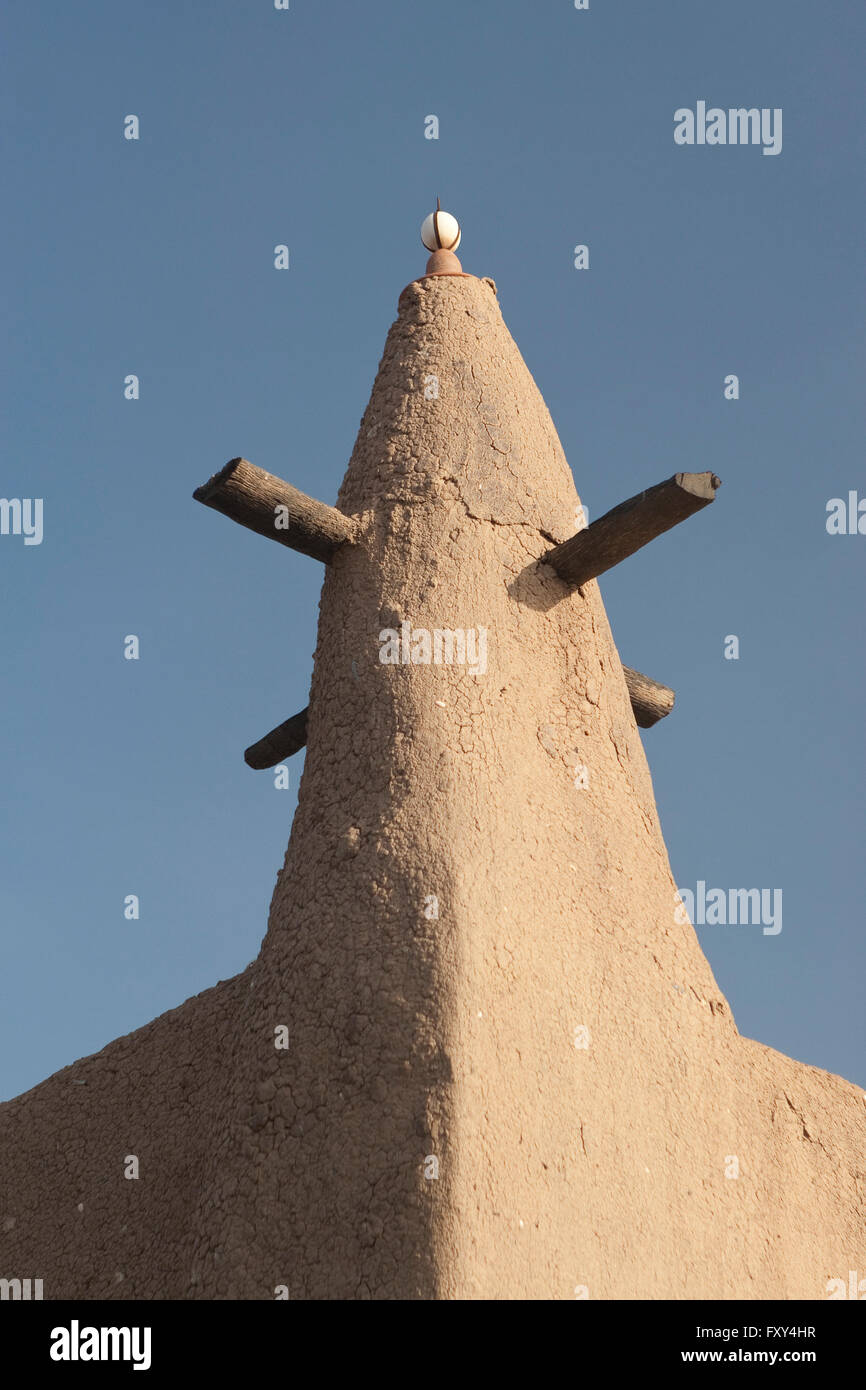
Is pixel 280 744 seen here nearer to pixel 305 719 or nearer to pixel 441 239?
pixel 305 719

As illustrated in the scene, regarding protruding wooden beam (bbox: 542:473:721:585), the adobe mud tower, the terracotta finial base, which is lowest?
the adobe mud tower

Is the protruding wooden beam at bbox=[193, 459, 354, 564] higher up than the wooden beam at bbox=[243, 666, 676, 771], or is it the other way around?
the protruding wooden beam at bbox=[193, 459, 354, 564]

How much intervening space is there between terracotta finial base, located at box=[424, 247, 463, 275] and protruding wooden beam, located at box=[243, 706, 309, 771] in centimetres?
266

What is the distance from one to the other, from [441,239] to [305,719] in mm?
2915

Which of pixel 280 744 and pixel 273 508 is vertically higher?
pixel 273 508

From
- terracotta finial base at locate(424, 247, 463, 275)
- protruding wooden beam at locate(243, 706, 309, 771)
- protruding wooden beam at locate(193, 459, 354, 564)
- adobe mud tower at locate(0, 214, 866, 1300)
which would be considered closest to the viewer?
adobe mud tower at locate(0, 214, 866, 1300)

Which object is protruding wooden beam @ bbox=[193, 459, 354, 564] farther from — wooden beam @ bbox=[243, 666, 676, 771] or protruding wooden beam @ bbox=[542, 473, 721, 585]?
wooden beam @ bbox=[243, 666, 676, 771]

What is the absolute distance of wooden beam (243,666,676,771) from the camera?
9.27 meters

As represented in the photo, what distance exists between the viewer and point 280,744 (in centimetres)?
934

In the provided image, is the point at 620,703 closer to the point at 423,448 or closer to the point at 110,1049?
the point at 423,448

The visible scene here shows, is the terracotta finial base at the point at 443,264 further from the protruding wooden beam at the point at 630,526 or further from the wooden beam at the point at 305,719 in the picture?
the wooden beam at the point at 305,719

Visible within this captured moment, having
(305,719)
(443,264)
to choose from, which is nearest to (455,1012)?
(305,719)

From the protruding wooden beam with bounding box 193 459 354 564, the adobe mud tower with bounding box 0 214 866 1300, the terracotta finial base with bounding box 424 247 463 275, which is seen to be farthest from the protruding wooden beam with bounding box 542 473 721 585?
the terracotta finial base with bounding box 424 247 463 275

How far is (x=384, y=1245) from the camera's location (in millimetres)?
6074
